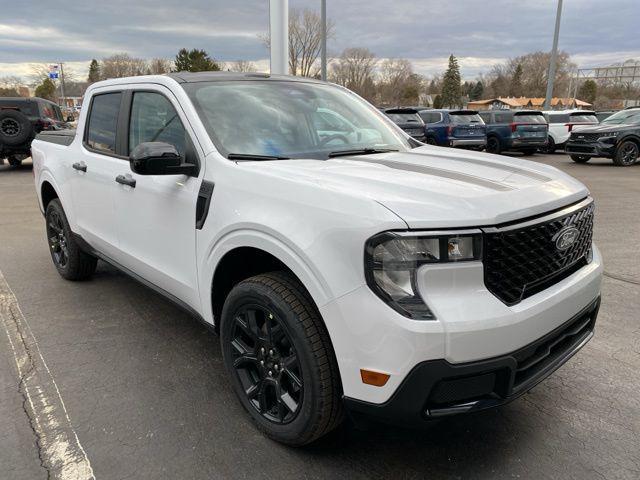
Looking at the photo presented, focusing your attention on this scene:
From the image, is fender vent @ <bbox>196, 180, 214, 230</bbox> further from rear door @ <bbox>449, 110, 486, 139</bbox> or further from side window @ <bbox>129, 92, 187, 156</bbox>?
rear door @ <bbox>449, 110, 486, 139</bbox>

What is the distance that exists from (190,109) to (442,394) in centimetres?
211

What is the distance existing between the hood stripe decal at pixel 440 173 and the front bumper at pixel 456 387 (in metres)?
0.70

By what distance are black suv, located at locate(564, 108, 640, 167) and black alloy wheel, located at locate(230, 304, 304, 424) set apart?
15.7 metres

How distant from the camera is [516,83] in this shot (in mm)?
98812

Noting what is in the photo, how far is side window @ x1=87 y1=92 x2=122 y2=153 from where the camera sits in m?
3.93

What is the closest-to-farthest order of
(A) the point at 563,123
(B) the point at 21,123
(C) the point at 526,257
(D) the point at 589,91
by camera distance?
(C) the point at 526,257, (B) the point at 21,123, (A) the point at 563,123, (D) the point at 589,91

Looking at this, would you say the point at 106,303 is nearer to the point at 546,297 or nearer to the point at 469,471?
the point at 469,471

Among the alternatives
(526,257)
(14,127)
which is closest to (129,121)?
(526,257)

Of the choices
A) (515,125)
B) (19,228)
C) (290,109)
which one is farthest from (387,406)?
(515,125)

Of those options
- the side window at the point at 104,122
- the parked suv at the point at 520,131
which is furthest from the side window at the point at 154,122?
the parked suv at the point at 520,131

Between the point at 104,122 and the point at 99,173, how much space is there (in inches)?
18.8

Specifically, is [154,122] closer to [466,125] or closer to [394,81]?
[466,125]

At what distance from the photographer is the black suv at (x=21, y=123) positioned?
544 inches

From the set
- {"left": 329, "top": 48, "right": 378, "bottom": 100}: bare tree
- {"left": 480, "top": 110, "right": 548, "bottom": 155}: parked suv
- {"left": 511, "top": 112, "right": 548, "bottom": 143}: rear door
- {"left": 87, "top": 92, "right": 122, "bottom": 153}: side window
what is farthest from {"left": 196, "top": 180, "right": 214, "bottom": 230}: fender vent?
{"left": 329, "top": 48, "right": 378, "bottom": 100}: bare tree
